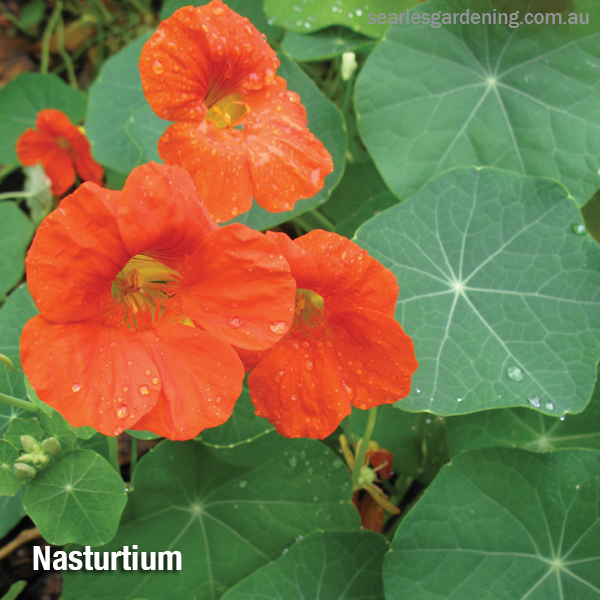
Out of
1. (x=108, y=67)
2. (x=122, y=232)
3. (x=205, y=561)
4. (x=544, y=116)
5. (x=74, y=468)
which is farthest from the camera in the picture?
(x=108, y=67)

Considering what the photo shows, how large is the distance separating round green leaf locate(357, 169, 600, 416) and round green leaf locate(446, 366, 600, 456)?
241 millimetres

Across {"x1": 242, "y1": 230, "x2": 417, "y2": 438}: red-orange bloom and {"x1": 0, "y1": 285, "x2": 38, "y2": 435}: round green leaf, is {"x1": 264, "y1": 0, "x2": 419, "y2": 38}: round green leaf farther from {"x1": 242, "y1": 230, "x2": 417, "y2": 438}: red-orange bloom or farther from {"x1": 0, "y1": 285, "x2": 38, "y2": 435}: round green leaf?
{"x1": 0, "y1": 285, "x2": 38, "y2": 435}: round green leaf

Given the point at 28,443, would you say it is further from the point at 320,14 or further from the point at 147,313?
the point at 320,14

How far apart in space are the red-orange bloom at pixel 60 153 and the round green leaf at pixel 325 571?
5.45 ft

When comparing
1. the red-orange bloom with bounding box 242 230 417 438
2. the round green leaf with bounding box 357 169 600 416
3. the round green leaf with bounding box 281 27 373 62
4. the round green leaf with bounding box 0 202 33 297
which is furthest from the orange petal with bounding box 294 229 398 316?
the round green leaf with bounding box 0 202 33 297

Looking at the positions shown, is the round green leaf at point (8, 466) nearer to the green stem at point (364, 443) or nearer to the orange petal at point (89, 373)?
the orange petal at point (89, 373)

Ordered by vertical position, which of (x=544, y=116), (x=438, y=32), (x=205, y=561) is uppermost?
(x=438, y=32)

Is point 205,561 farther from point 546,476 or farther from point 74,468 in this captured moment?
point 546,476

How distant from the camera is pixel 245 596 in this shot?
3.90 feet

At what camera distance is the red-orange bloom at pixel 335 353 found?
3.03ft

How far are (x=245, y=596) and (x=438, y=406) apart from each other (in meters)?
0.65

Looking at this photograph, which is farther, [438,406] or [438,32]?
[438,32]

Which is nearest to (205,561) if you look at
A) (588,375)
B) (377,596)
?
(377,596)

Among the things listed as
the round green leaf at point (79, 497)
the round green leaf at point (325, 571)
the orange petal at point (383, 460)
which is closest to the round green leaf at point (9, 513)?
the round green leaf at point (79, 497)
